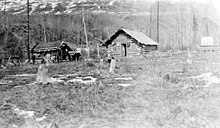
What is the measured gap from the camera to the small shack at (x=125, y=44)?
1306 inches

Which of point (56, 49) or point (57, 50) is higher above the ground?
point (56, 49)

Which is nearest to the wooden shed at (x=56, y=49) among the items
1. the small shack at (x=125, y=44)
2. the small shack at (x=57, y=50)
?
the small shack at (x=57, y=50)

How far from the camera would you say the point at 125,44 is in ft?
112

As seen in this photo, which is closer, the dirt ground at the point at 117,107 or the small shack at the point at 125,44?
the dirt ground at the point at 117,107

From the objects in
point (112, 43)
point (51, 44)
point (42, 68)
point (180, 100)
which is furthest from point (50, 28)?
point (180, 100)

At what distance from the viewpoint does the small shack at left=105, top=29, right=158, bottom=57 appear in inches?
1306

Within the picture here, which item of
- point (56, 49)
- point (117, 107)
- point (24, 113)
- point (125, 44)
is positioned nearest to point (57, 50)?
point (56, 49)

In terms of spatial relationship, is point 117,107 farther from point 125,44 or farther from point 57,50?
point 57,50

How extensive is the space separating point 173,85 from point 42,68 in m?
6.23

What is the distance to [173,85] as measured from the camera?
1079 centimetres

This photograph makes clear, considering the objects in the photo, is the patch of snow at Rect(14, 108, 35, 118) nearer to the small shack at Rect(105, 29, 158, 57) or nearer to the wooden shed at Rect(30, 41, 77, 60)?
the small shack at Rect(105, 29, 158, 57)

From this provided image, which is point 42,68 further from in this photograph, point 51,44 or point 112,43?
point 51,44

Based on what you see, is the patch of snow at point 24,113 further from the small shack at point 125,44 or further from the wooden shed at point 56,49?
the wooden shed at point 56,49

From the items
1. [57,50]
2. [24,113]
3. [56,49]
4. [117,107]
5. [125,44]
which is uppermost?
[125,44]
